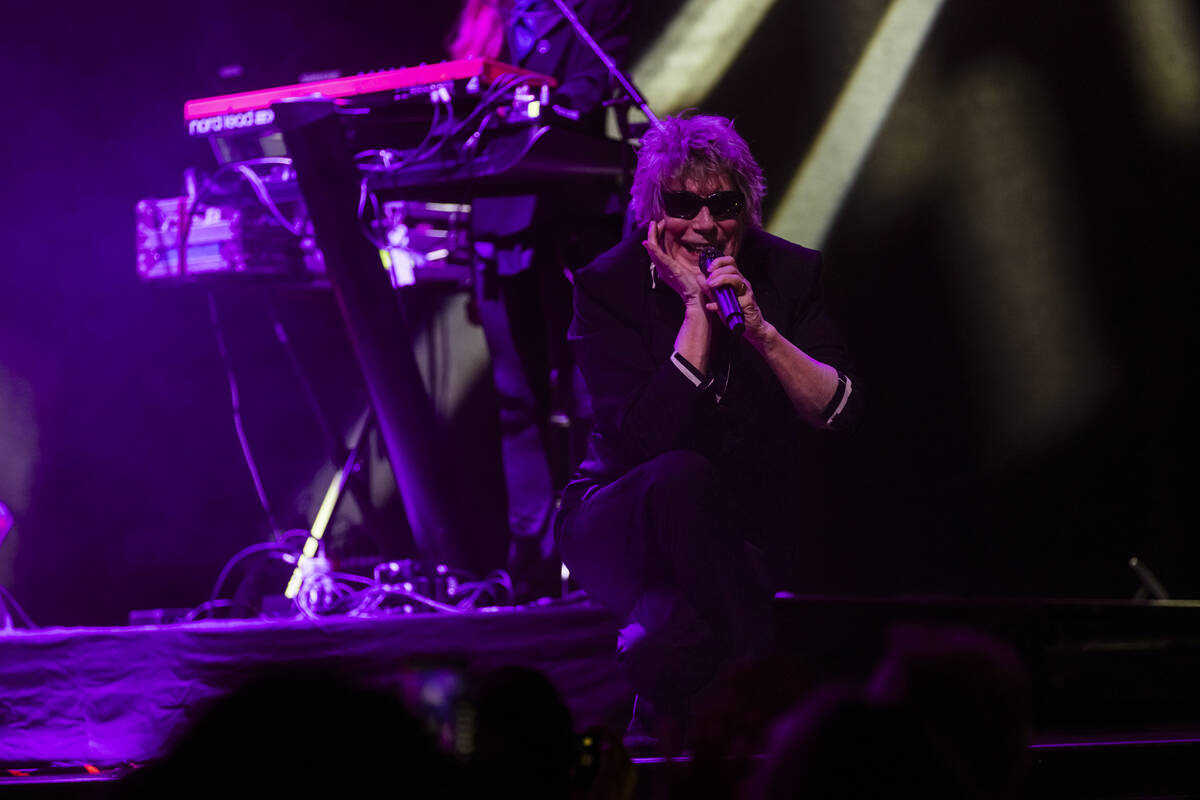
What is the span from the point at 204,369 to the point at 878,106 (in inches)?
116

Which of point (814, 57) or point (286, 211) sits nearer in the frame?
point (286, 211)

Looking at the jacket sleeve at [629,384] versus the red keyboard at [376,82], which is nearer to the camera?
the jacket sleeve at [629,384]

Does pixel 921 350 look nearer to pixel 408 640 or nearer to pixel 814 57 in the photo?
Answer: pixel 814 57

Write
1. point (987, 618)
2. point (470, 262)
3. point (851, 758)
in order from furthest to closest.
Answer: point (470, 262) < point (987, 618) < point (851, 758)

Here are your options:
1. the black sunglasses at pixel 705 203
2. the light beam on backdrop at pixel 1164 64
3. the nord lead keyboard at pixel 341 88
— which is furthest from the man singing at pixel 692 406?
the light beam on backdrop at pixel 1164 64

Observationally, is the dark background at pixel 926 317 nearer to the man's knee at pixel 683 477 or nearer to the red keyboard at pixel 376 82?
the red keyboard at pixel 376 82

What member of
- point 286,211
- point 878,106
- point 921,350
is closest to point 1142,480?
point 921,350

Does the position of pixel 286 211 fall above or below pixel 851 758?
below

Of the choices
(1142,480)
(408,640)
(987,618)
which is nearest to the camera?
(408,640)

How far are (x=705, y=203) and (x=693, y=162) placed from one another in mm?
93

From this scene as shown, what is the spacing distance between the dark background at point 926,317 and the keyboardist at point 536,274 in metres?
0.98

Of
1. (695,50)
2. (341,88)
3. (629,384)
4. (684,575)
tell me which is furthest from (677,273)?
(695,50)

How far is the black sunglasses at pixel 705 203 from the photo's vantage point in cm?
227

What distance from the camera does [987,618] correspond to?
3.64 metres
